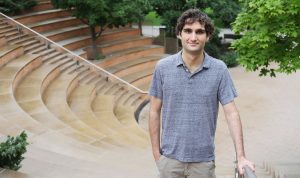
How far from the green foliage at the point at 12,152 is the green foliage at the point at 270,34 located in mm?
5250

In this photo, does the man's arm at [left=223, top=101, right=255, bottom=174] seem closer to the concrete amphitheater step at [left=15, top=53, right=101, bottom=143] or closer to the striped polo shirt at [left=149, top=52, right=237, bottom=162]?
the striped polo shirt at [left=149, top=52, right=237, bottom=162]

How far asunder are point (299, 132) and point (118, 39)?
1096 cm

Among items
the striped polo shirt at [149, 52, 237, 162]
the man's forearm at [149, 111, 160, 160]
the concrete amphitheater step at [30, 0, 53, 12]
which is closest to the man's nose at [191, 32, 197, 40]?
the striped polo shirt at [149, 52, 237, 162]

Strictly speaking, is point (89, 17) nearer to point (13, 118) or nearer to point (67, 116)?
point (67, 116)

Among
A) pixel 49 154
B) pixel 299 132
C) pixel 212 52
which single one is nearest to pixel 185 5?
pixel 212 52

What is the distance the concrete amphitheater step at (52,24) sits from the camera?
19469 millimetres

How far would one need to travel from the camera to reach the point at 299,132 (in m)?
14.7

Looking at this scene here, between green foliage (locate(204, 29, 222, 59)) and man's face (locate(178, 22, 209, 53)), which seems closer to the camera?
man's face (locate(178, 22, 209, 53))

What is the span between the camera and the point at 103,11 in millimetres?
17828

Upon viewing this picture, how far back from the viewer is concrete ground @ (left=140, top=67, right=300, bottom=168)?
13.0 metres

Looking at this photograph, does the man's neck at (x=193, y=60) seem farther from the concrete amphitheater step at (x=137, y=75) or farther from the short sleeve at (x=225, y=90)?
the concrete amphitheater step at (x=137, y=75)

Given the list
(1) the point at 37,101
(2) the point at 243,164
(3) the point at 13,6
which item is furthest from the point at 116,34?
(2) the point at 243,164

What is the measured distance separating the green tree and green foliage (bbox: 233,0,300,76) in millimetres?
8896

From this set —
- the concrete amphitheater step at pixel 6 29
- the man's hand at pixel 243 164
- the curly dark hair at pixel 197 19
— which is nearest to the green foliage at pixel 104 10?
the concrete amphitheater step at pixel 6 29
